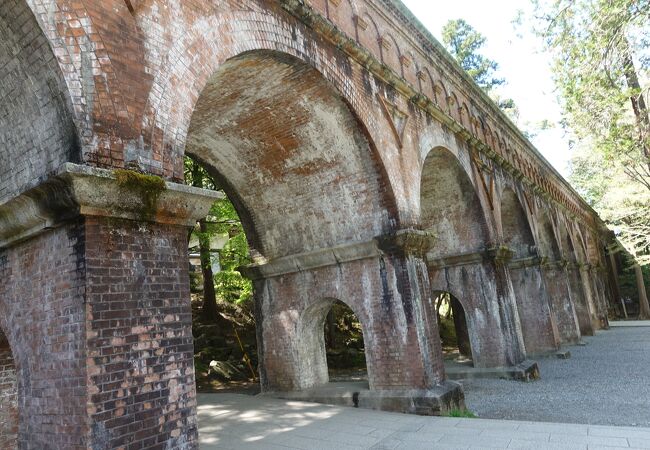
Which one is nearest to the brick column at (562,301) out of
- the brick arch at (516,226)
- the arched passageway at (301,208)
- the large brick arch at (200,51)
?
the brick arch at (516,226)

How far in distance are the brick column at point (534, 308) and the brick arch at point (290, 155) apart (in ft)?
31.8

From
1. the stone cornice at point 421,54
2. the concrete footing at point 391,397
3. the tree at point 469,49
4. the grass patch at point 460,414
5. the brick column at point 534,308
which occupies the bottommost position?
the grass patch at point 460,414

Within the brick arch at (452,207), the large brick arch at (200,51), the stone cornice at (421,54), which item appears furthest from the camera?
the brick arch at (452,207)

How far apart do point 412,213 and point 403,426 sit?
3.86m

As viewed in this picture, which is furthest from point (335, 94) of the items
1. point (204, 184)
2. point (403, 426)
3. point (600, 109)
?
point (600, 109)

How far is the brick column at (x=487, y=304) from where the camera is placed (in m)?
12.1

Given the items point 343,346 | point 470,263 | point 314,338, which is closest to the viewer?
point 314,338

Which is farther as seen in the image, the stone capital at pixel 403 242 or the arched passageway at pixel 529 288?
the arched passageway at pixel 529 288

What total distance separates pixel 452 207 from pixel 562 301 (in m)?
9.66

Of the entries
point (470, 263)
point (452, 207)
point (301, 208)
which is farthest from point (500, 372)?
point (301, 208)

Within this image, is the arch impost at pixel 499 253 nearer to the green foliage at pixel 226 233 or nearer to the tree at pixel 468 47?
the green foliage at pixel 226 233

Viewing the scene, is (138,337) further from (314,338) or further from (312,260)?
(314,338)

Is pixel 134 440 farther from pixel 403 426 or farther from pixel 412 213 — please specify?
pixel 412 213

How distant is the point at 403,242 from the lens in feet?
27.3
